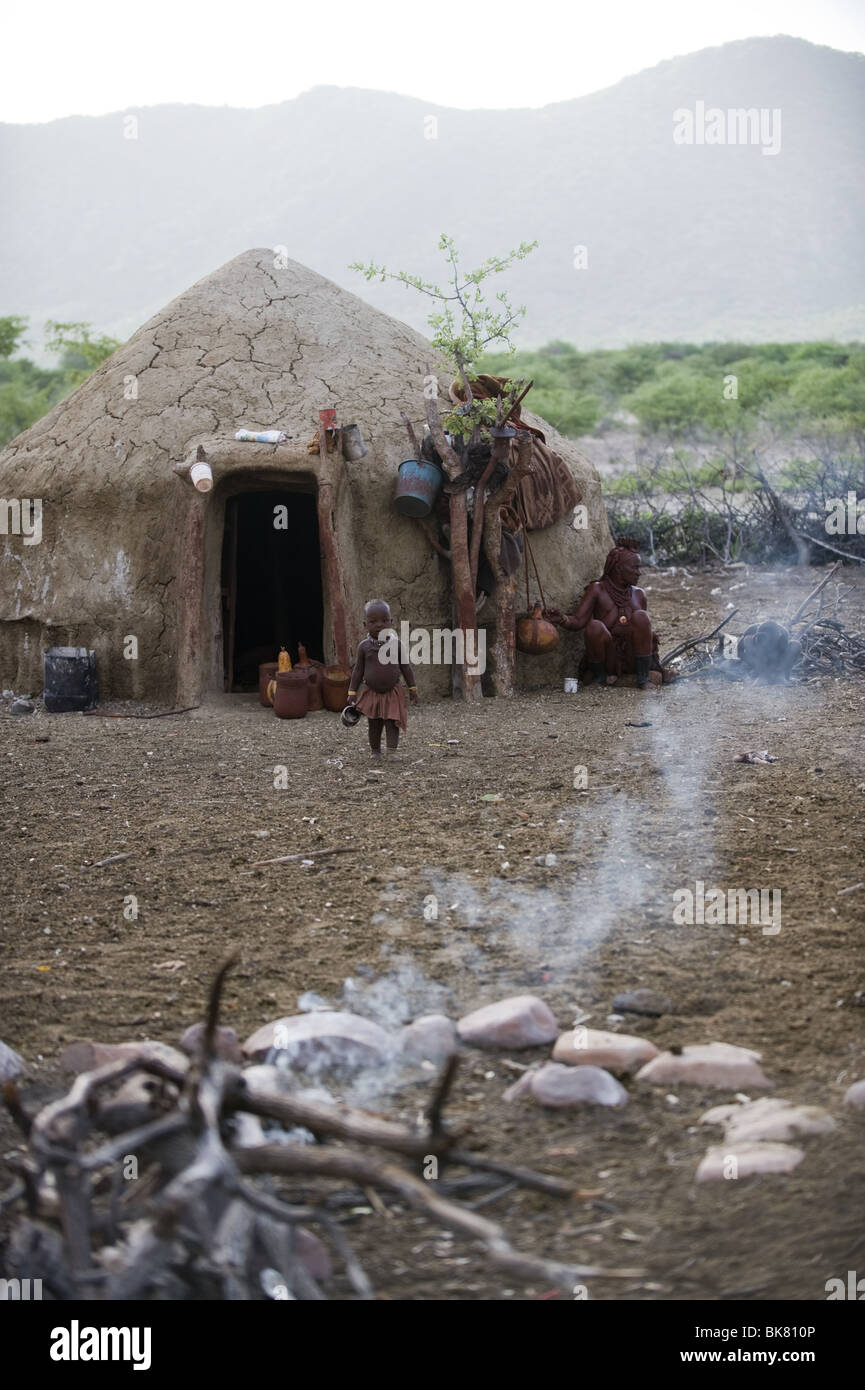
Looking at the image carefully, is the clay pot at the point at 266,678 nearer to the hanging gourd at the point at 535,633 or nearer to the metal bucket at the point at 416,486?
the metal bucket at the point at 416,486

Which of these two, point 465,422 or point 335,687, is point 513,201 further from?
point 335,687

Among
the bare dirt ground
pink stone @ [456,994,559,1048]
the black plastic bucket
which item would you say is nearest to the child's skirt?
the bare dirt ground

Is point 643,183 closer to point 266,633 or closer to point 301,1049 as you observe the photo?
point 266,633

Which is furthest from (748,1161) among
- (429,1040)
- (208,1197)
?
(208,1197)

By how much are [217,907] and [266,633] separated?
20.5ft

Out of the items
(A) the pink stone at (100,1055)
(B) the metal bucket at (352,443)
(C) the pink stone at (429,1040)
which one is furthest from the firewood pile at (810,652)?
(A) the pink stone at (100,1055)

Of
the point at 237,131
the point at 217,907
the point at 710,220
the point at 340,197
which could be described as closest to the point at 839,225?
the point at 710,220

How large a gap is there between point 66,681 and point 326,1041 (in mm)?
5208

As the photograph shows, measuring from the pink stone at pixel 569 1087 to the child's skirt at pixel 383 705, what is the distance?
3.46 metres

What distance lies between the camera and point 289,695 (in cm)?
739

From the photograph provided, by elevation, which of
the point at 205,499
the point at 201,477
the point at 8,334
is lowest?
the point at 205,499

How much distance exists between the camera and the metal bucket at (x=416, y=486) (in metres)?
7.64

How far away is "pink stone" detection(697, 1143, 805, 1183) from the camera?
2504 millimetres

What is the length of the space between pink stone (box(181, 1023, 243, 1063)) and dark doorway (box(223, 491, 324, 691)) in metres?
6.34
